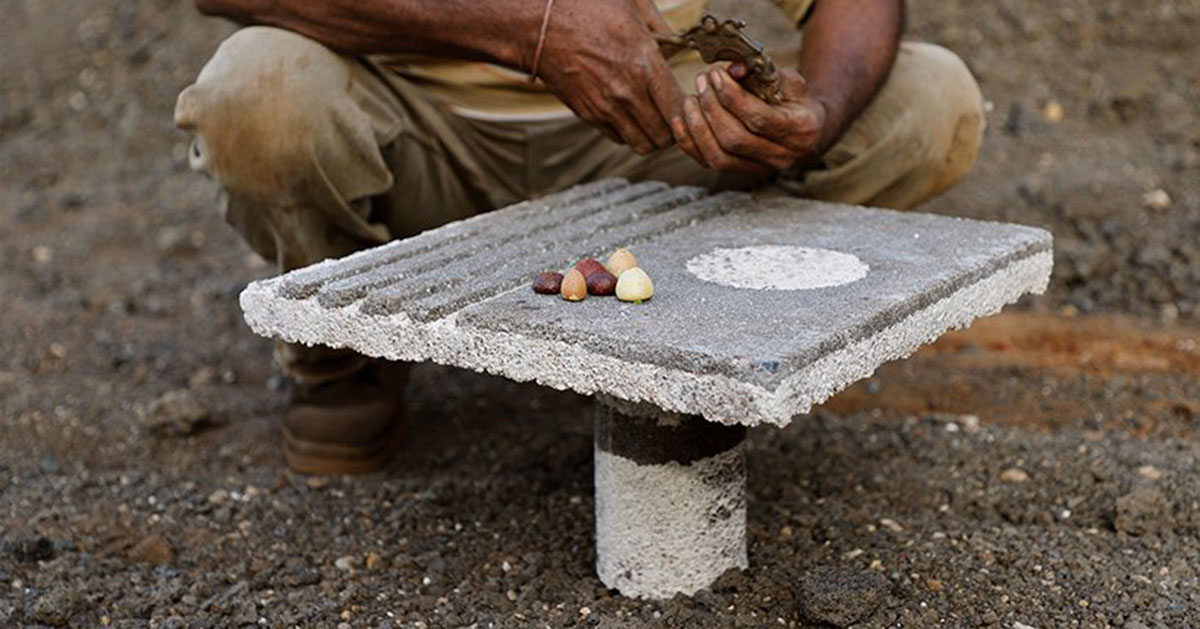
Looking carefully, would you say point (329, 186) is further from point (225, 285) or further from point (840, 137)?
point (225, 285)

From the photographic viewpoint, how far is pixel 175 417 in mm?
3355

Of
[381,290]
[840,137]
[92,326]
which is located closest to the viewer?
[381,290]

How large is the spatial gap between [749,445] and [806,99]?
2.49 feet

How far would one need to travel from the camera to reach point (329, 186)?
2.84 m

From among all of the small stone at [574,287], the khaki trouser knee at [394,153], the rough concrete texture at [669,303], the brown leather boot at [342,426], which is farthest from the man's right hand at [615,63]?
the brown leather boot at [342,426]

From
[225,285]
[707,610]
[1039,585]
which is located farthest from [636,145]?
[225,285]

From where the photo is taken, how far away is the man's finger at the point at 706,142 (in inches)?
103

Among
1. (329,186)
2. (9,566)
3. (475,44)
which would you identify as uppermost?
(475,44)

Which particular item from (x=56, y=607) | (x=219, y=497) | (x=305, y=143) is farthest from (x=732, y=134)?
(x=56, y=607)

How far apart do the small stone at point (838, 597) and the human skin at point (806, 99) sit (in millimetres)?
713

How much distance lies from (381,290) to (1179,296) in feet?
8.55

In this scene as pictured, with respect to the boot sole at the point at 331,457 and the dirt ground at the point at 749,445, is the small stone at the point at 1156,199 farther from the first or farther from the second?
the boot sole at the point at 331,457

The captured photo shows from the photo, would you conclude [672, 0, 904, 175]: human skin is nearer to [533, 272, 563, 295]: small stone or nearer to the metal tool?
the metal tool

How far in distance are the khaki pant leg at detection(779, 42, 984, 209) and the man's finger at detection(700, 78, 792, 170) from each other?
16.0 inches
